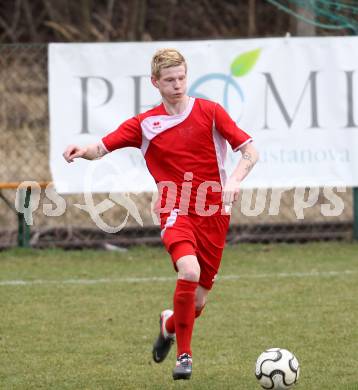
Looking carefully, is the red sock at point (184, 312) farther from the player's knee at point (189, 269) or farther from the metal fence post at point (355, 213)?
the metal fence post at point (355, 213)

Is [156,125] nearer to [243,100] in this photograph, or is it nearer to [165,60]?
[165,60]

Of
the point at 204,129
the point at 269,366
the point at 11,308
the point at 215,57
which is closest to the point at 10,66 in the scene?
the point at 215,57

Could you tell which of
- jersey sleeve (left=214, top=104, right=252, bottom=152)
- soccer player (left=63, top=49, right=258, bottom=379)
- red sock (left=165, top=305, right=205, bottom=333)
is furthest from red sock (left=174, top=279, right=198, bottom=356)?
jersey sleeve (left=214, top=104, right=252, bottom=152)

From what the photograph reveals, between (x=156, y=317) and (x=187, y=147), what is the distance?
1.75 meters

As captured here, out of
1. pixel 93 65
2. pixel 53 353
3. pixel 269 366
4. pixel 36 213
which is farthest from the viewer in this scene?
pixel 36 213

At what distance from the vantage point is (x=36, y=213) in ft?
31.9

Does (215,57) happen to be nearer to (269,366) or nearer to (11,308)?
(11,308)

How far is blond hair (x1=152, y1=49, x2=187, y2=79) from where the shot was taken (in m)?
5.13

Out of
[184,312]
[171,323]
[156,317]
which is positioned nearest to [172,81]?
[184,312]

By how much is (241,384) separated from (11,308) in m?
2.40

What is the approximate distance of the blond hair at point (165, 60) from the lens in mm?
5129

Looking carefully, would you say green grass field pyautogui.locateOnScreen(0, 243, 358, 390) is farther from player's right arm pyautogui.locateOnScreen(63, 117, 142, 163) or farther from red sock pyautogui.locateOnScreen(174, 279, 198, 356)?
player's right arm pyautogui.locateOnScreen(63, 117, 142, 163)

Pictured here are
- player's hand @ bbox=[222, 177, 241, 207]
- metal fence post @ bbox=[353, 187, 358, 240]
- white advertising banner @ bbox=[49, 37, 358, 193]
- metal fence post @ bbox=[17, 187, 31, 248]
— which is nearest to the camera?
player's hand @ bbox=[222, 177, 241, 207]

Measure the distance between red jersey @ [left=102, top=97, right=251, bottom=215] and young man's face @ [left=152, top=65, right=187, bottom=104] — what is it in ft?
0.47
